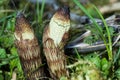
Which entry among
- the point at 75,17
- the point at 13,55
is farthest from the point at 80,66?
the point at 75,17

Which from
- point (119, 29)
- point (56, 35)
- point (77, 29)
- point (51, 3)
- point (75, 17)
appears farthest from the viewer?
point (51, 3)

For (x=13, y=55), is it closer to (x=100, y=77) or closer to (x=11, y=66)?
(x=11, y=66)

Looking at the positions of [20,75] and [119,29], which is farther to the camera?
[119,29]

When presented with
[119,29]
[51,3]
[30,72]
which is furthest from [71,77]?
[51,3]

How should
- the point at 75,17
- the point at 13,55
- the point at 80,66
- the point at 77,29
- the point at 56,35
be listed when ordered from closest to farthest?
the point at 56,35 < the point at 80,66 < the point at 13,55 < the point at 77,29 < the point at 75,17

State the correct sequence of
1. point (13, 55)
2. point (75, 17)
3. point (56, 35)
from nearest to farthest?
point (56, 35) → point (13, 55) → point (75, 17)

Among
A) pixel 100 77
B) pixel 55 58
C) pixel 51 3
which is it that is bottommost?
pixel 100 77

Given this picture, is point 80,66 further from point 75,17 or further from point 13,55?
point 75,17

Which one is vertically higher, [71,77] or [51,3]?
[51,3]

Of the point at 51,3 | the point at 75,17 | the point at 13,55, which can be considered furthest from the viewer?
the point at 51,3
